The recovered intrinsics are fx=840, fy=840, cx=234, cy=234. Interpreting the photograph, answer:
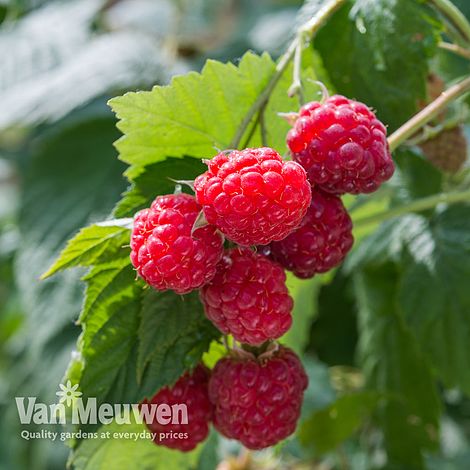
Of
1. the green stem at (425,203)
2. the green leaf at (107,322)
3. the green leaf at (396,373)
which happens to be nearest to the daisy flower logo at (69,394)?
the green leaf at (107,322)

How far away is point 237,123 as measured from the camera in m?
0.78

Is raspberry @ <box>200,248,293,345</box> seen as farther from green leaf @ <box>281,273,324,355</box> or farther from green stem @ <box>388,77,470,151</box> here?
green leaf @ <box>281,273,324,355</box>

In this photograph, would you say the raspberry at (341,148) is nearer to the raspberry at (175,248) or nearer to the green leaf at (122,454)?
the raspberry at (175,248)

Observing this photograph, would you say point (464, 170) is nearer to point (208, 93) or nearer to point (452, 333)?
point (452, 333)

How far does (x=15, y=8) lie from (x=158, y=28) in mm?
464

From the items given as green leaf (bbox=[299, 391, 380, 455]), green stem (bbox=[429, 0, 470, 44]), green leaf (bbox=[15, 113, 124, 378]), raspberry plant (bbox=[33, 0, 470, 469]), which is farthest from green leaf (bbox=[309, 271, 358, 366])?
green stem (bbox=[429, 0, 470, 44])

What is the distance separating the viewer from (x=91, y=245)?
27.3 inches

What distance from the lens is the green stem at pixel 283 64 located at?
2.44 feet

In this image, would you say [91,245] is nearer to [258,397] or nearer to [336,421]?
[258,397]

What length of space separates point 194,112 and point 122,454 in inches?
13.6

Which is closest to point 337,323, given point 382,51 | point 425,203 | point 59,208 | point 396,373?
point 396,373

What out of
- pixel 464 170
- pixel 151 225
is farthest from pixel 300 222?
pixel 464 170

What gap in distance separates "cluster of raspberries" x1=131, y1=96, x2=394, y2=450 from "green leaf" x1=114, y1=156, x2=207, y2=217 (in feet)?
0.19

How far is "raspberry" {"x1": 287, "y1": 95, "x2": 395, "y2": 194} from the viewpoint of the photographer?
657mm
